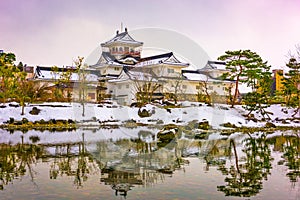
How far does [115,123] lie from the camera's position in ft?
91.4

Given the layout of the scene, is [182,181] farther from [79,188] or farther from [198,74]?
[198,74]

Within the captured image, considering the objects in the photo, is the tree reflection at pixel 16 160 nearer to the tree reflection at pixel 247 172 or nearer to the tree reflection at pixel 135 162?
the tree reflection at pixel 135 162

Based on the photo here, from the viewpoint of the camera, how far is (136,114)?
29.4 metres

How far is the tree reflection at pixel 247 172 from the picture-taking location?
7900 millimetres

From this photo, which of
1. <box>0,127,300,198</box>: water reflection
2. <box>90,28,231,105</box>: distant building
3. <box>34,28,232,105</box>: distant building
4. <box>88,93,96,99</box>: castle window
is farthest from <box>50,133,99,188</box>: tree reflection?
<box>88,93,96,99</box>: castle window

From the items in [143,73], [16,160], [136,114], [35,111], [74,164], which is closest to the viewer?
[74,164]

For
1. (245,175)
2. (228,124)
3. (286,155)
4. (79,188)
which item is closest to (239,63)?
(228,124)

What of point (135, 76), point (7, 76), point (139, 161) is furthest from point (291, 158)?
point (135, 76)

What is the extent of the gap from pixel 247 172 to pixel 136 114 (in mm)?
19938

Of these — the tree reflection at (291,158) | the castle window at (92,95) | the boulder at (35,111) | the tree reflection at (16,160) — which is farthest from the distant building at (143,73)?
the tree reflection at (16,160)

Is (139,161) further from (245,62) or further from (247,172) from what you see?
(245,62)

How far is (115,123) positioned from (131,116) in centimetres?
175

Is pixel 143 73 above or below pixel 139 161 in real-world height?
above

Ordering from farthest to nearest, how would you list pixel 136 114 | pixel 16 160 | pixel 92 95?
pixel 92 95
pixel 136 114
pixel 16 160
